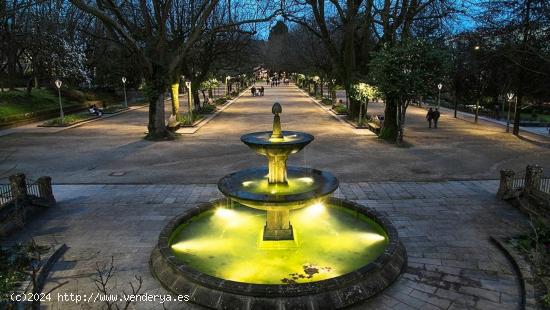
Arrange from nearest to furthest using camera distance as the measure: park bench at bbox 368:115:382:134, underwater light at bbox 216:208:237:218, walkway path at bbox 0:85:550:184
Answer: underwater light at bbox 216:208:237:218
walkway path at bbox 0:85:550:184
park bench at bbox 368:115:382:134

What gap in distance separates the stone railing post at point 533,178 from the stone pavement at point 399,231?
737 millimetres

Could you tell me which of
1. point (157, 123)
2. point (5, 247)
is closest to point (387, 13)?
point (157, 123)

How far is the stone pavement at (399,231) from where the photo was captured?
23.3 ft

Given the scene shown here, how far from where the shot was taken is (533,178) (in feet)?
36.4

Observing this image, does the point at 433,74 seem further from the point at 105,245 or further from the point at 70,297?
the point at 70,297

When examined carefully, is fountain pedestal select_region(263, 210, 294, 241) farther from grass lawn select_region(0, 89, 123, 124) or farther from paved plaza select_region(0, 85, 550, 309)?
grass lawn select_region(0, 89, 123, 124)

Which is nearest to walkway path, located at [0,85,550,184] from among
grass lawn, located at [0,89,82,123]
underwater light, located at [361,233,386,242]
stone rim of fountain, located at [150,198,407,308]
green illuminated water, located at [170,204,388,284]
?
green illuminated water, located at [170,204,388,284]

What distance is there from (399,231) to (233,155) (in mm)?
10134

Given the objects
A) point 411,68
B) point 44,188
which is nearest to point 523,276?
point 44,188

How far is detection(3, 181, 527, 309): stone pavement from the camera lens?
7090 millimetres

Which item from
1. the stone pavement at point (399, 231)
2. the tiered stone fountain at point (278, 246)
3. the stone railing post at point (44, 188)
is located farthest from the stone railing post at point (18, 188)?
the tiered stone fountain at point (278, 246)

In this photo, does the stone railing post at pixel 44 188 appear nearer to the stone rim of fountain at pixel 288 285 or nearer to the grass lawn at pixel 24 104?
the stone rim of fountain at pixel 288 285

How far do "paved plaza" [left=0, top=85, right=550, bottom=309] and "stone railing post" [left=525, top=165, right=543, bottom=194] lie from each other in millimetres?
747

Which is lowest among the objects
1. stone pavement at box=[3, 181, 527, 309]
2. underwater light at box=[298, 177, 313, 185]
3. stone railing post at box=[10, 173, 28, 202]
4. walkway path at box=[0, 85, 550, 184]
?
stone pavement at box=[3, 181, 527, 309]
